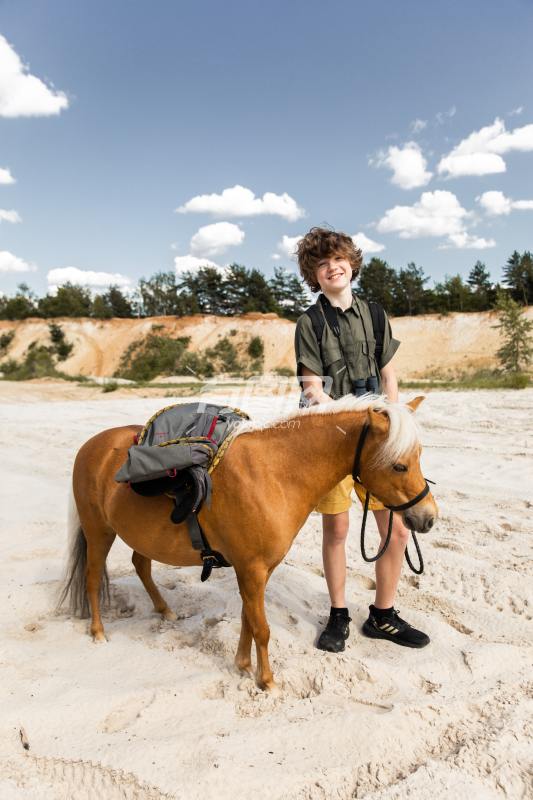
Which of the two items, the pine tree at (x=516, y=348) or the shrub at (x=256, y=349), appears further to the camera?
the shrub at (x=256, y=349)

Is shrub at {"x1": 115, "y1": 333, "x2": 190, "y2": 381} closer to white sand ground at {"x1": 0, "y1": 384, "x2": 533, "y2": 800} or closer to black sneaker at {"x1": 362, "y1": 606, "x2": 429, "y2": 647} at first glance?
white sand ground at {"x1": 0, "y1": 384, "x2": 533, "y2": 800}

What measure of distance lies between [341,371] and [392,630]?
64.7 inches

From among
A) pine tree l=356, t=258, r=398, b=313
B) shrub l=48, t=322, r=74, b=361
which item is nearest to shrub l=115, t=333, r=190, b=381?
shrub l=48, t=322, r=74, b=361

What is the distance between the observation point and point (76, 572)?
3.17m

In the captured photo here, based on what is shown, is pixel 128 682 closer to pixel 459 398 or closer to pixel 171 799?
pixel 171 799

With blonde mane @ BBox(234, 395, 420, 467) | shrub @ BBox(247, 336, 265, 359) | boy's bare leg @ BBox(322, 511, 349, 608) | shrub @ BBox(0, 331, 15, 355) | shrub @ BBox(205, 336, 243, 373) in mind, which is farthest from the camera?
shrub @ BBox(0, 331, 15, 355)

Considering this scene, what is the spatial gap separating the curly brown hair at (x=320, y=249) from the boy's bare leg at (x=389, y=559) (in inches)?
60.8

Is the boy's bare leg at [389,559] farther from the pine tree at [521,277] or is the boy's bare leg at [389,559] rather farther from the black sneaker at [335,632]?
the pine tree at [521,277]

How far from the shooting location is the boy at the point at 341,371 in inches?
109

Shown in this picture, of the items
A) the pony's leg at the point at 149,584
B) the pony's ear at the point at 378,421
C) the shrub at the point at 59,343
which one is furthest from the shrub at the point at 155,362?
the pony's ear at the point at 378,421

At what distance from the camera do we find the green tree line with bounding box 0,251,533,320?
46062mm

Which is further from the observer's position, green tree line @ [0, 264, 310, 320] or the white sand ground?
green tree line @ [0, 264, 310, 320]

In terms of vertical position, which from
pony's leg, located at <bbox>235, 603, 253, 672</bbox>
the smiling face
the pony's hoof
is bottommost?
the pony's hoof

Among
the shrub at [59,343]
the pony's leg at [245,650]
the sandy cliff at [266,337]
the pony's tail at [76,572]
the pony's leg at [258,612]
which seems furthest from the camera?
the shrub at [59,343]
